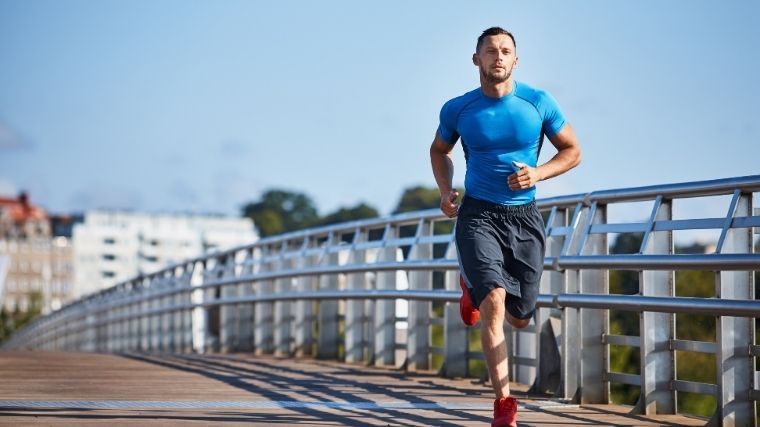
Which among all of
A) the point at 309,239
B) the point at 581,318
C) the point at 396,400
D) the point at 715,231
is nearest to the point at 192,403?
the point at 396,400

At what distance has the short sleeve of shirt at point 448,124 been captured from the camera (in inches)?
308

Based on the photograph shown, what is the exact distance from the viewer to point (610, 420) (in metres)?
8.42

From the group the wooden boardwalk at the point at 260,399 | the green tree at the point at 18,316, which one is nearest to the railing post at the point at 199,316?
the wooden boardwalk at the point at 260,399

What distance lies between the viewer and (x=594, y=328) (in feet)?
31.3

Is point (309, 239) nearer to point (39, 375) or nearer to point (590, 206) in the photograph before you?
point (39, 375)

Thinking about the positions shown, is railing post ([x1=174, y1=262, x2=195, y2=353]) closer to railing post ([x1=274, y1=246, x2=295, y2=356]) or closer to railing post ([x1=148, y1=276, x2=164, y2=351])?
railing post ([x1=148, y1=276, x2=164, y2=351])

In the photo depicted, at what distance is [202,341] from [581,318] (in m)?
13.9

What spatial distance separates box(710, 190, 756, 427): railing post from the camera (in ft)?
25.5

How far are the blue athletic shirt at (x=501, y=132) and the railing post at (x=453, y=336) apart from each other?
4.44m

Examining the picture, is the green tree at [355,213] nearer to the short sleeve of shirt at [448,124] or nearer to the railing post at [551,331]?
the railing post at [551,331]

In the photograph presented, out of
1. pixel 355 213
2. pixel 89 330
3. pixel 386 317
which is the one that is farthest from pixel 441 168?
pixel 355 213

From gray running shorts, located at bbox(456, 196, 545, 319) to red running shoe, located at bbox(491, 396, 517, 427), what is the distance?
1.77 ft

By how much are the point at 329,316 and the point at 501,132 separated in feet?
30.0

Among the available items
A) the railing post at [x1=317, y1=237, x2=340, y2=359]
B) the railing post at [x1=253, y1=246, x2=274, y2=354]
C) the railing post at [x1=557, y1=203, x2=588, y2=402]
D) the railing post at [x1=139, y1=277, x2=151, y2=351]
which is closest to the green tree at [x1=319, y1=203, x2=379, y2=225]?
the railing post at [x1=139, y1=277, x2=151, y2=351]
